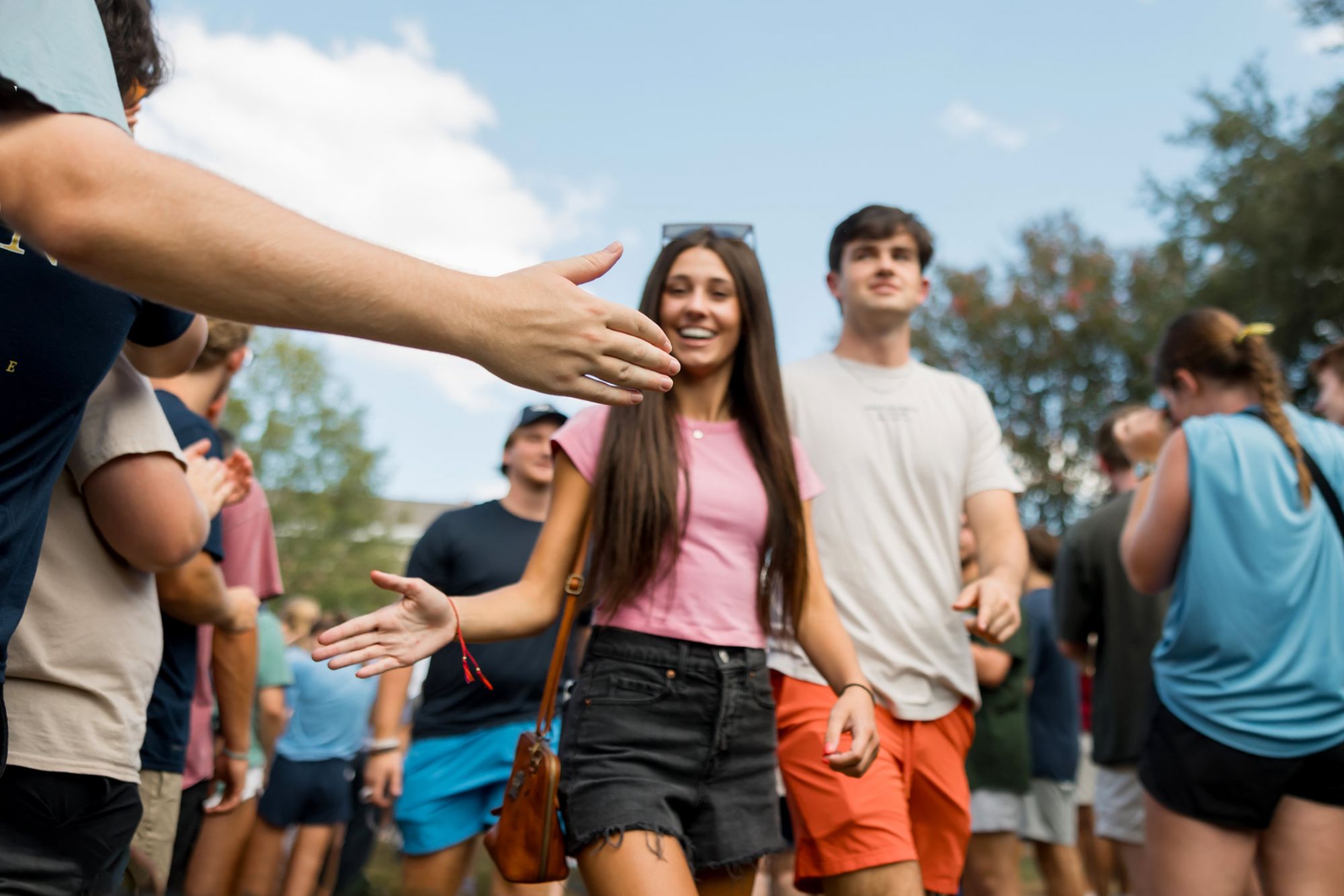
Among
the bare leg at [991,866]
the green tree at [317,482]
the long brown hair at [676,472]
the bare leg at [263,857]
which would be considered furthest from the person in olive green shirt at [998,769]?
the green tree at [317,482]

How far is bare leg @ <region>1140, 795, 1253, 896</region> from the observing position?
10.9 ft

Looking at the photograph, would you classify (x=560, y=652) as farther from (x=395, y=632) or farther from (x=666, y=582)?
(x=395, y=632)

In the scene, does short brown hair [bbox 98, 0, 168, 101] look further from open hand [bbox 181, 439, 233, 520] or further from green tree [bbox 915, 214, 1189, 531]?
green tree [bbox 915, 214, 1189, 531]

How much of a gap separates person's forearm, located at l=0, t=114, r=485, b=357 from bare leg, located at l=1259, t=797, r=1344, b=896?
3.09m

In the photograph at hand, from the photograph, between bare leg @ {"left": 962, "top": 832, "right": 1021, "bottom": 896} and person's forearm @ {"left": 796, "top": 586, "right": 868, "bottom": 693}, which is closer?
person's forearm @ {"left": 796, "top": 586, "right": 868, "bottom": 693}

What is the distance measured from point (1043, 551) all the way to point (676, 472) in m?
4.82

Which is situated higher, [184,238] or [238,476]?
[184,238]

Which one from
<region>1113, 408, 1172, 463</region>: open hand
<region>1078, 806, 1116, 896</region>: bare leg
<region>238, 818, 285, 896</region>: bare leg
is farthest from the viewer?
<region>1078, 806, 1116, 896</region>: bare leg

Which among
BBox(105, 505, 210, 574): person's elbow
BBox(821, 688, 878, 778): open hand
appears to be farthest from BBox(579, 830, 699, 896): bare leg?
BBox(105, 505, 210, 574): person's elbow

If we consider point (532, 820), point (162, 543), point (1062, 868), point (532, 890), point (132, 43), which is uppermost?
point (132, 43)

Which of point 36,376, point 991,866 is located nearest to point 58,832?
point 36,376

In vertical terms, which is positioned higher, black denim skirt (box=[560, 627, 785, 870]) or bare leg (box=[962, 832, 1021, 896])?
black denim skirt (box=[560, 627, 785, 870])

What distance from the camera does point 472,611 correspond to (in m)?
2.70

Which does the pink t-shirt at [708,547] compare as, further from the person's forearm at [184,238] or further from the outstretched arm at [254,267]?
the person's forearm at [184,238]
